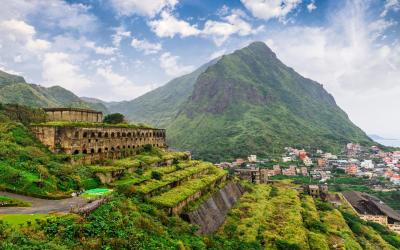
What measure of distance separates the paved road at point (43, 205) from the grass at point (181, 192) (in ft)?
25.4

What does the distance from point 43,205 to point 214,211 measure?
860 inches

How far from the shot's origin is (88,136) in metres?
42.3

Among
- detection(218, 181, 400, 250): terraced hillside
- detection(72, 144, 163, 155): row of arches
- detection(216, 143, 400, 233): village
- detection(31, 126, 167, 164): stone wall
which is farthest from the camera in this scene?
detection(216, 143, 400, 233): village

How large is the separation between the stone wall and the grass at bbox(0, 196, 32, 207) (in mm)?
15087

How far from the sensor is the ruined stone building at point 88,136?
38.6m

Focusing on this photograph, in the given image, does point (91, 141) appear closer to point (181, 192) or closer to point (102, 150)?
point (102, 150)

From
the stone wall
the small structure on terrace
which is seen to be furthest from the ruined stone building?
the small structure on terrace

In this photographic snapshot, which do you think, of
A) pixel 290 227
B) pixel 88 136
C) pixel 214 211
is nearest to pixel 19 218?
pixel 88 136

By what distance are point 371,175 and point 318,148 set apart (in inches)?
1943

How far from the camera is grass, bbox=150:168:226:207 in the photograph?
31183 millimetres

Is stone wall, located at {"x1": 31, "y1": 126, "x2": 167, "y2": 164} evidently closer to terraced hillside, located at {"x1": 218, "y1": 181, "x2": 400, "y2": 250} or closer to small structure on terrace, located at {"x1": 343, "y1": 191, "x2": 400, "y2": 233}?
terraced hillside, located at {"x1": 218, "y1": 181, "x2": 400, "y2": 250}

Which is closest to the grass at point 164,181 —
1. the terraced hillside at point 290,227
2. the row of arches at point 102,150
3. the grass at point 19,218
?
the terraced hillside at point 290,227

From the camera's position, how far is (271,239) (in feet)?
115

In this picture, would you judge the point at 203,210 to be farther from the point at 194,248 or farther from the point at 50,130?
the point at 50,130
